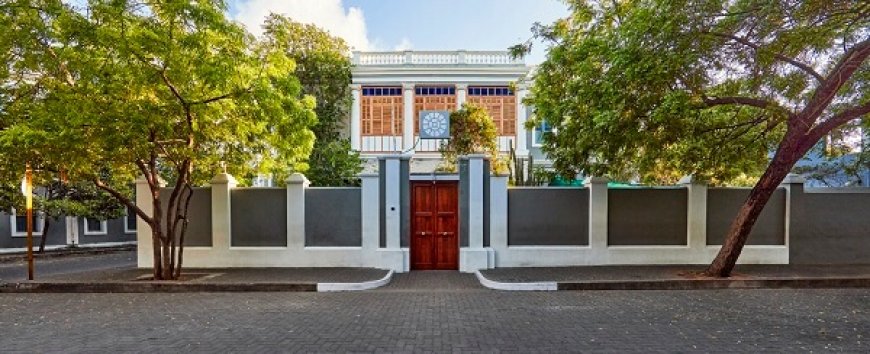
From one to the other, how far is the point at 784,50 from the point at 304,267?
33.0 ft

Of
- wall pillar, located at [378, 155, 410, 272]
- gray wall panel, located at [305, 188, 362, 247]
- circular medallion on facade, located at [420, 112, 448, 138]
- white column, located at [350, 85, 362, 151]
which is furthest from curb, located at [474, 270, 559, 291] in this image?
white column, located at [350, 85, 362, 151]

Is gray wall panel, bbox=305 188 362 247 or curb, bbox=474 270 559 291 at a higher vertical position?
gray wall panel, bbox=305 188 362 247

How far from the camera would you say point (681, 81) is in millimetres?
8805

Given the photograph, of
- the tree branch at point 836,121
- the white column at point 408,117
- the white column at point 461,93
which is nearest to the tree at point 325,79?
the white column at point 408,117

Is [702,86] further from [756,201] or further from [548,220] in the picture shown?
[548,220]

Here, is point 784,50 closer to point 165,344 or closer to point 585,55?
point 585,55

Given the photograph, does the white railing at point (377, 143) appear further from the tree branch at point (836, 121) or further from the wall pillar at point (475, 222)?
the tree branch at point (836, 121)

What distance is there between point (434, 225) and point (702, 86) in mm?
6041

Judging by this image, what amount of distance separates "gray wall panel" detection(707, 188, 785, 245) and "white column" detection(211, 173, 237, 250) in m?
10.8

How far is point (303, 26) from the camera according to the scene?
1741 centimetres

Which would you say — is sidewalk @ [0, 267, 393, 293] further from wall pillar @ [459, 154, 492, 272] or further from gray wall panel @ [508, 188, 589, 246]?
gray wall panel @ [508, 188, 589, 246]

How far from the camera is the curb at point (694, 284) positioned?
8.79 meters

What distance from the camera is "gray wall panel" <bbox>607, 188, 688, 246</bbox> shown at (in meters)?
10.9

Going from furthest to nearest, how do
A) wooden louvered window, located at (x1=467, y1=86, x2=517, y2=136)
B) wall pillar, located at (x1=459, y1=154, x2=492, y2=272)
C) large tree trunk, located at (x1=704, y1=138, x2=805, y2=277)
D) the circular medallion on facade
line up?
wooden louvered window, located at (x1=467, y1=86, x2=517, y2=136) < the circular medallion on facade < wall pillar, located at (x1=459, y1=154, x2=492, y2=272) < large tree trunk, located at (x1=704, y1=138, x2=805, y2=277)
